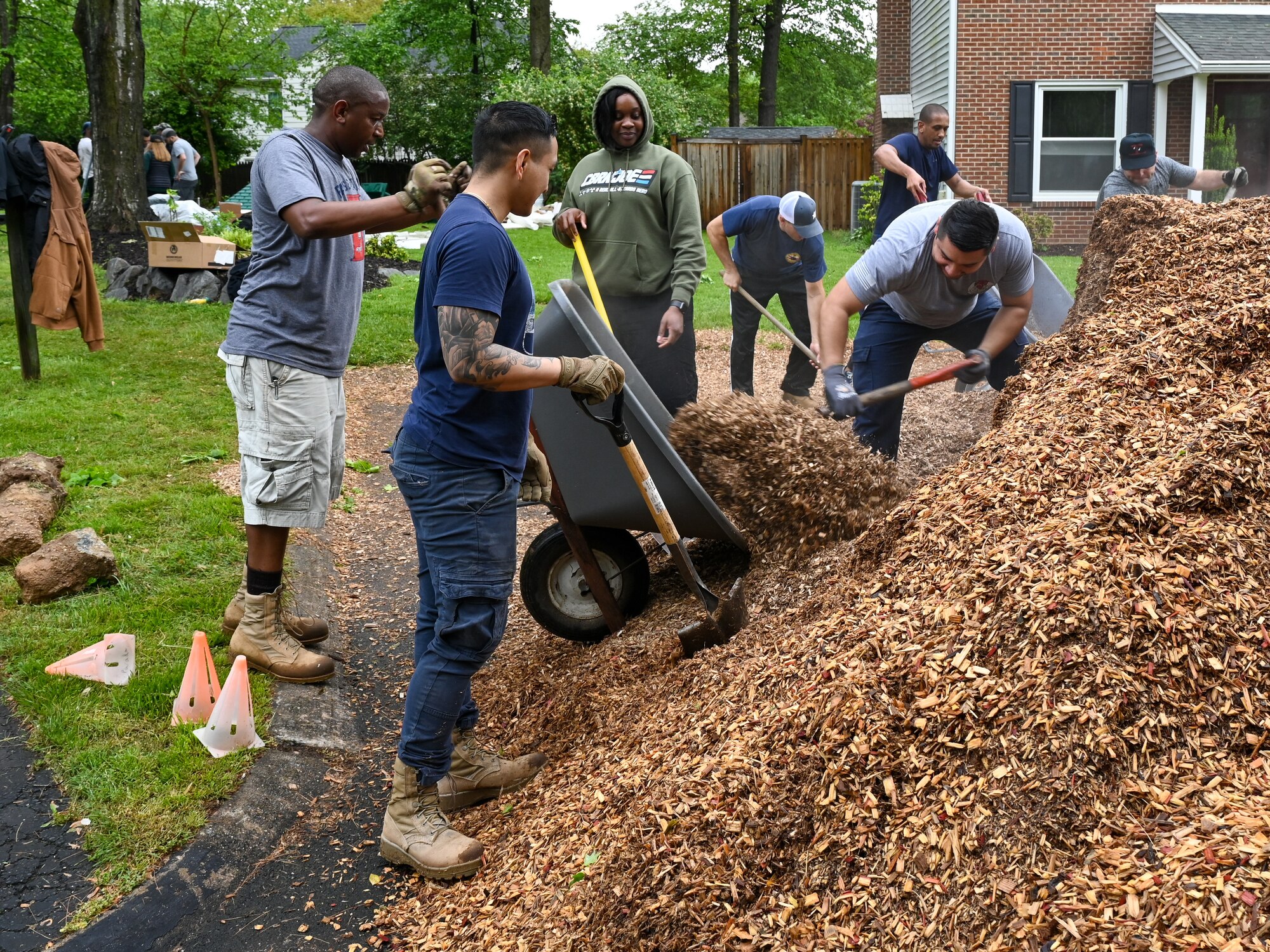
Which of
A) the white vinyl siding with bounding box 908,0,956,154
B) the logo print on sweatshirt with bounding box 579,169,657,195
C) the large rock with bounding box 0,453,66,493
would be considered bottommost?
the large rock with bounding box 0,453,66,493

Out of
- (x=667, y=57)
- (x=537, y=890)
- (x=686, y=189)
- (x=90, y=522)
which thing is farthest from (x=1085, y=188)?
(x=667, y=57)

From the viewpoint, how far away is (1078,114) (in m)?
16.3

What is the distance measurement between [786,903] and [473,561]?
44.5 inches

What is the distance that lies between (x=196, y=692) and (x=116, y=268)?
1035 centimetres

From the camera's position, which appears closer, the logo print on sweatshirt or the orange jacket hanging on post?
the logo print on sweatshirt

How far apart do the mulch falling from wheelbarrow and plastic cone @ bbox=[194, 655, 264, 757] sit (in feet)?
5.46

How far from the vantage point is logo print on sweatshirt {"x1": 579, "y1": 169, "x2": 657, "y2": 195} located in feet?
16.9

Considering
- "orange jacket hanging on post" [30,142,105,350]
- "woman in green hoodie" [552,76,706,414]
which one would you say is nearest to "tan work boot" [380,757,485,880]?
"woman in green hoodie" [552,76,706,414]

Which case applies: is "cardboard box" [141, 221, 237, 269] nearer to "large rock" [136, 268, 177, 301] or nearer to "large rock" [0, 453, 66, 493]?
"large rock" [136, 268, 177, 301]

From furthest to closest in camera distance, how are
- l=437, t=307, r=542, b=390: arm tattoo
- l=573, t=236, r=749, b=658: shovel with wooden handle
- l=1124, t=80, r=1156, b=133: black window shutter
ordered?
l=1124, t=80, r=1156, b=133: black window shutter
l=573, t=236, r=749, b=658: shovel with wooden handle
l=437, t=307, r=542, b=390: arm tattoo

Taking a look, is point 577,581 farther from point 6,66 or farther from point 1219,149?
point 6,66

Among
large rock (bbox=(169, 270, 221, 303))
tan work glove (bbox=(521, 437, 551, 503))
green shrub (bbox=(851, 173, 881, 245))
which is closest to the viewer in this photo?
tan work glove (bbox=(521, 437, 551, 503))

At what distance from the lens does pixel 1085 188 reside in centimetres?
1623

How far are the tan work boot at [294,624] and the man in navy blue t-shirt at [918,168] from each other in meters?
5.13
